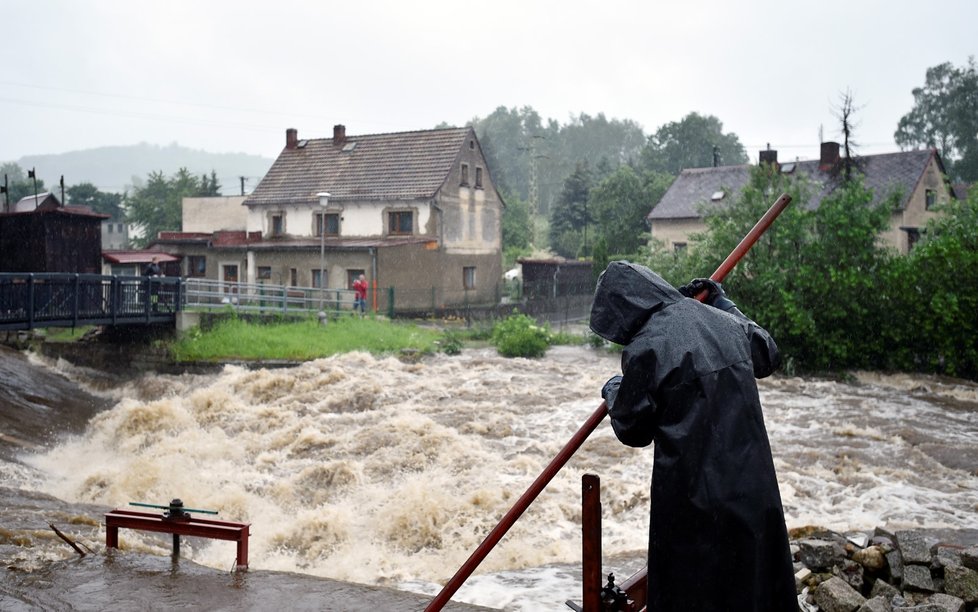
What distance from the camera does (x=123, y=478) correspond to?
41.0 feet

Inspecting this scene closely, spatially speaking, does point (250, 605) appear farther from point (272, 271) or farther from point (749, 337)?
point (272, 271)

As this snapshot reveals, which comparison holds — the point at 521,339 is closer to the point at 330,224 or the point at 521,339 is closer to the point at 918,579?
the point at 330,224

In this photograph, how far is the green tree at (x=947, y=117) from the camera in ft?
177

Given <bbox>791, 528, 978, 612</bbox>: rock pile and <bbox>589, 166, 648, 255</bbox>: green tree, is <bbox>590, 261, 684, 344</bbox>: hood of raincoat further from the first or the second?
<bbox>589, 166, 648, 255</bbox>: green tree

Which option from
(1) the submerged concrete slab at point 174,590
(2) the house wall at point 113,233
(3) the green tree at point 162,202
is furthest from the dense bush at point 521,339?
(2) the house wall at point 113,233

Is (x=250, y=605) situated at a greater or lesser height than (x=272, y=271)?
lesser

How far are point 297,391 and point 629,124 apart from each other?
95.8m

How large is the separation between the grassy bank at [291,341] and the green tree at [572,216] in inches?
1309

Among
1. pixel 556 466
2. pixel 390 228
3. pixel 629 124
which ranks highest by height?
pixel 629 124

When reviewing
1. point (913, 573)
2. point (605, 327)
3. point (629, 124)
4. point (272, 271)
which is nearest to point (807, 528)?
point (913, 573)

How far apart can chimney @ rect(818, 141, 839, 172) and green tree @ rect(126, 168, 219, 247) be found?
44382mm

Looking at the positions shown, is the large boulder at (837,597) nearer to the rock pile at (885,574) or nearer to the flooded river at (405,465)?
the rock pile at (885,574)

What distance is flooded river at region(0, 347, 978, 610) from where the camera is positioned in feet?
30.2

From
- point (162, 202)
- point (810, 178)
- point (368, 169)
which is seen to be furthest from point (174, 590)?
point (162, 202)
